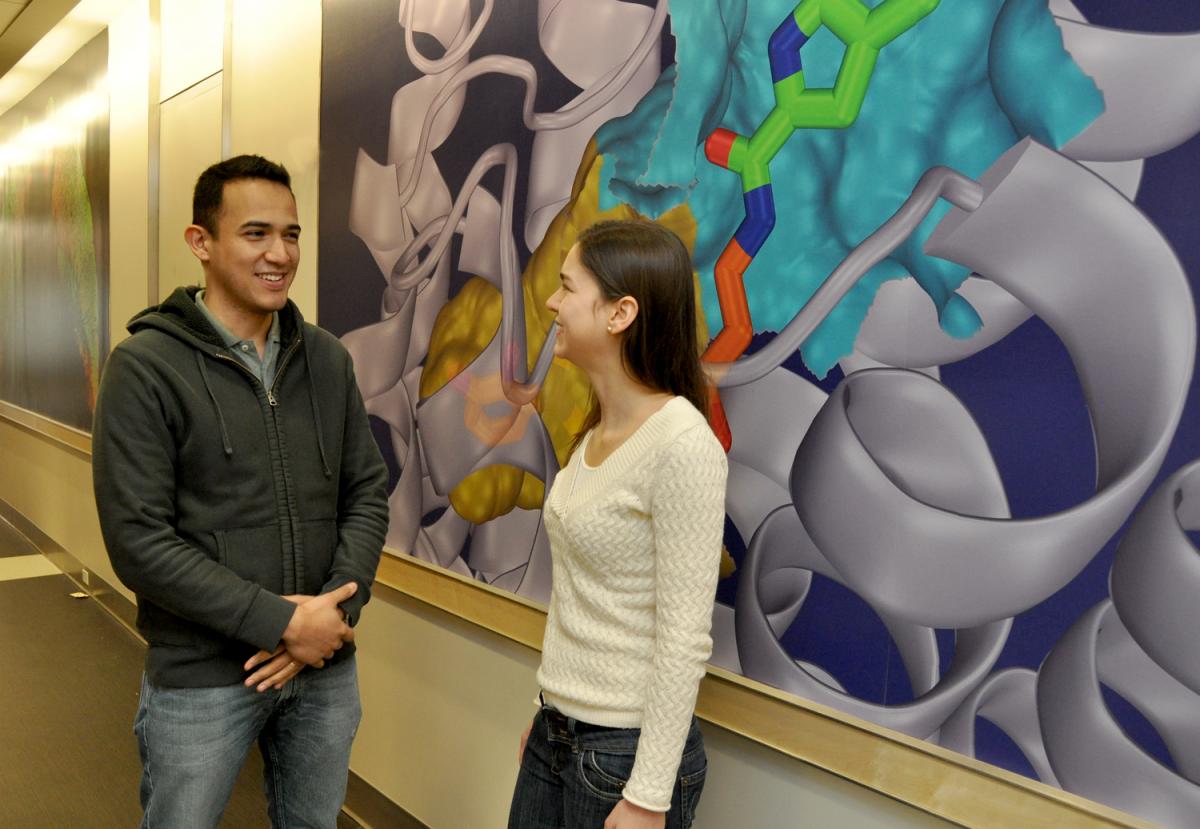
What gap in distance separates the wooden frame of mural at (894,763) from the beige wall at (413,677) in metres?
0.05

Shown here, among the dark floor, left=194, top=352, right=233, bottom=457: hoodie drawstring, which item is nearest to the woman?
left=194, top=352, right=233, bottom=457: hoodie drawstring

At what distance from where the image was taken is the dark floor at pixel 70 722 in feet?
10.4

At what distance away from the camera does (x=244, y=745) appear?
1.86 metres

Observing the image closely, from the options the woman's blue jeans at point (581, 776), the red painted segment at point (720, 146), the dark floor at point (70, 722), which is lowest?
the dark floor at point (70, 722)

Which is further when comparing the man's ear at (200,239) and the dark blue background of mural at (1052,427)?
the man's ear at (200,239)

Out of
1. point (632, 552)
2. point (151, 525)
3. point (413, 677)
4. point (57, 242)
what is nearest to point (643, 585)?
point (632, 552)

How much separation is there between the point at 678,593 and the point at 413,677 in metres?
1.77

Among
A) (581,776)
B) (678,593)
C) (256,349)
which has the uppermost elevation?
(256,349)

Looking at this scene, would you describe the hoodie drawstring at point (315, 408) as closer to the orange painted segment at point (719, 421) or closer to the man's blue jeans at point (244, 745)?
the man's blue jeans at point (244, 745)

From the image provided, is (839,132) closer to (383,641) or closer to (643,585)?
(643,585)

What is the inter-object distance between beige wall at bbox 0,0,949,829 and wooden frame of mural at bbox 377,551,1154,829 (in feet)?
0.15

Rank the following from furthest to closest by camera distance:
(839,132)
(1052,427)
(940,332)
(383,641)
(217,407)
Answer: (383,641) < (217,407) < (839,132) < (940,332) < (1052,427)

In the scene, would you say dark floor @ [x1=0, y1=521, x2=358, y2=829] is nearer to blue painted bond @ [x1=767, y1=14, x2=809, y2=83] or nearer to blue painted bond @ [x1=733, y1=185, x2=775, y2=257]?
blue painted bond @ [x1=733, y1=185, x2=775, y2=257]

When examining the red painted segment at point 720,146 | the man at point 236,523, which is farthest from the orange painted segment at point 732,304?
the man at point 236,523
